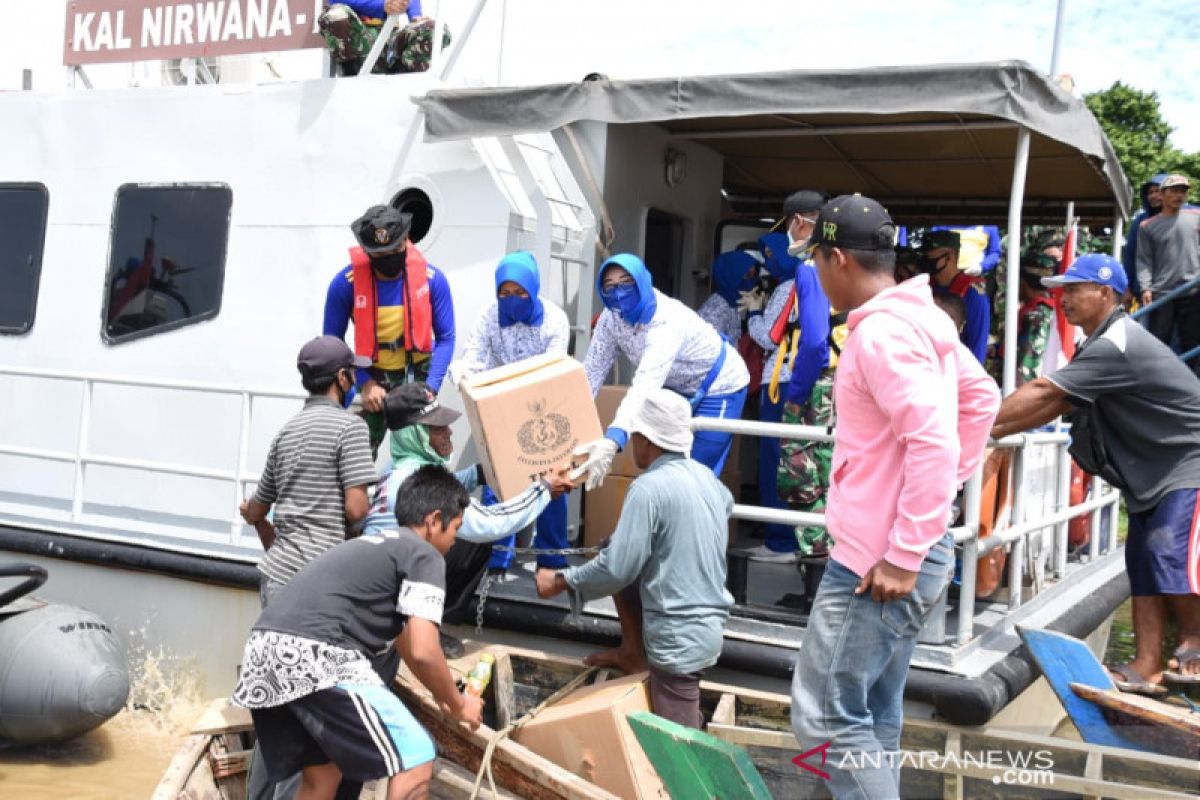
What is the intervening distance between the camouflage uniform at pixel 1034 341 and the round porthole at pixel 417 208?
10.9ft

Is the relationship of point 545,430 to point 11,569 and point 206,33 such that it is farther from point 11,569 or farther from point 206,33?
point 206,33

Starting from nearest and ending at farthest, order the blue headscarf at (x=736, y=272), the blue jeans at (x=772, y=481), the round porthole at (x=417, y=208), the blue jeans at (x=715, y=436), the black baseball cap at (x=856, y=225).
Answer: the black baseball cap at (x=856, y=225)
the blue jeans at (x=715, y=436)
the blue jeans at (x=772, y=481)
the round porthole at (x=417, y=208)
the blue headscarf at (x=736, y=272)

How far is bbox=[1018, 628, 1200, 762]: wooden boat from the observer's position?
381 cm

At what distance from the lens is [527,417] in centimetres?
459

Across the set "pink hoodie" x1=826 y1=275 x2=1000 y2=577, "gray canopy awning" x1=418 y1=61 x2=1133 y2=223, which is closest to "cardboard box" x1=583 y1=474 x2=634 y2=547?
"gray canopy awning" x1=418 y1=61 x2=1133 y2=223

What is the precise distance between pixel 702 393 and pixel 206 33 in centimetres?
373

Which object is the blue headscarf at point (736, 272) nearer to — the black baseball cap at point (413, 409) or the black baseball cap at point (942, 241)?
the black baseball cap at point (942, 241)

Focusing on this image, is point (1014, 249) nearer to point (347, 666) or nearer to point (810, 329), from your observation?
point (810, 329)

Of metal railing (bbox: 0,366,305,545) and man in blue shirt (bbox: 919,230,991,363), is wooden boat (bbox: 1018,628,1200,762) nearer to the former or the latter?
man in blue shirt (bbox: 919,230,991,363)

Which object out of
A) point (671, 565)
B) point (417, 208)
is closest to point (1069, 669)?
point (671, 565)

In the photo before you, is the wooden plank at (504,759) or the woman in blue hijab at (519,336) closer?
the wooden plank at (504,759)

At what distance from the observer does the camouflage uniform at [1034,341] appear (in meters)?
6.53

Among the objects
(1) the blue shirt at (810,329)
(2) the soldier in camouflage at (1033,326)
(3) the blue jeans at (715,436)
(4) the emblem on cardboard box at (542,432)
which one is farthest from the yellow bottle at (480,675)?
(2) the soldier in camouflage at (1033,326)

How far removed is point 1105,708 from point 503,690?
2.25m
